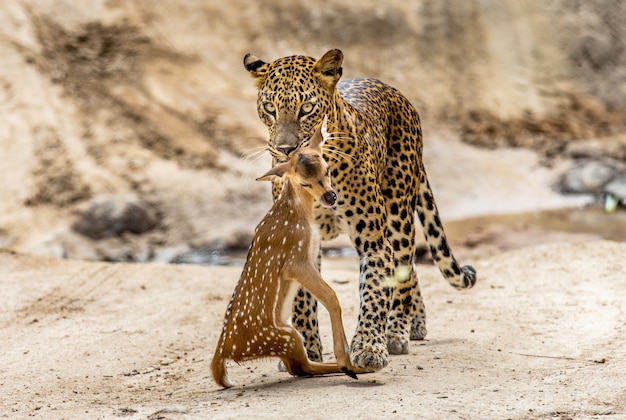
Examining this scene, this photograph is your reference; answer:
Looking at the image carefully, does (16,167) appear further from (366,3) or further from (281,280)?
(281,280)

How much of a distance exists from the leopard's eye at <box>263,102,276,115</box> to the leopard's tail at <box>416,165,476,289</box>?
208 centimetres

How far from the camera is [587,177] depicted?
760 inches

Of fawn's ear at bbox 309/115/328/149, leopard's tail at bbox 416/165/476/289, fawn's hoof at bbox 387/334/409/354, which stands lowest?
fawn's hoof at bbox 387/334/409/354

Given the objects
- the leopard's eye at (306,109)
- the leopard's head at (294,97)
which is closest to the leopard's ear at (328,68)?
the leopard's head at (294,97)

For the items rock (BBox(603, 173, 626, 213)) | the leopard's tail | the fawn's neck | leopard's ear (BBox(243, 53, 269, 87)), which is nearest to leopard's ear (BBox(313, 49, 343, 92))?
leopard's ear (BBox(243, 53, 269, 87))

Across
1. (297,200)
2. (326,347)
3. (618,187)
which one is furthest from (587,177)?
(297,200)

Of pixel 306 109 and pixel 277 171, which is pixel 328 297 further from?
pixel 306 109

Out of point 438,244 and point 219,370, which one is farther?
point 438,244

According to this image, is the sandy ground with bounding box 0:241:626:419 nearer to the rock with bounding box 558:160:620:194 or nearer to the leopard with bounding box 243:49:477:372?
the leopard with bounding box 243:49:477:372

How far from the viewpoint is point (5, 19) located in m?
19.6

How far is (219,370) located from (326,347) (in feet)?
6.06

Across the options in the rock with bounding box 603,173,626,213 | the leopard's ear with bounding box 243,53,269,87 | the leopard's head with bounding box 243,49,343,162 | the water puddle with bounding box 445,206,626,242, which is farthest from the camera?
the rock with bounding box 603,173,626,213

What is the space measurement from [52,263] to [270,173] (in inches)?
227

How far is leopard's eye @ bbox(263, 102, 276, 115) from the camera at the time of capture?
7074 mm
